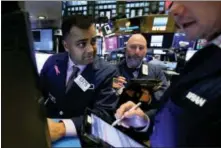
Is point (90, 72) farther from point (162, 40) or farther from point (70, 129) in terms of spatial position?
point (162, 40)

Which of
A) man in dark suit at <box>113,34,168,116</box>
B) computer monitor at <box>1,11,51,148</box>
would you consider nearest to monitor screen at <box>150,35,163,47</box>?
man in dark suit at <box>113,34,168,116</box>

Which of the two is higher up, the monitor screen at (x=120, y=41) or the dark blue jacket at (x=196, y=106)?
the dark blue jacket at (x=196, y=106)

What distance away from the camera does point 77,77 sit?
1633 millimetres

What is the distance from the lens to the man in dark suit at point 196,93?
25.9 inches

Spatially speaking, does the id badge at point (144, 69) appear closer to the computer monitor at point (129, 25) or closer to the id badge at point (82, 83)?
the id badge at point (82, 83)

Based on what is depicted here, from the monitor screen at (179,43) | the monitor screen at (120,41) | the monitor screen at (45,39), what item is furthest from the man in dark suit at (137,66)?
the monitor screen at (45,39)

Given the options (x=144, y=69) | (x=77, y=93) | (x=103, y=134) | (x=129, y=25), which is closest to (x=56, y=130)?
(x=103, y=134)

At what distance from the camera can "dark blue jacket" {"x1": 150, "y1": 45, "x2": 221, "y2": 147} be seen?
2.14 feet

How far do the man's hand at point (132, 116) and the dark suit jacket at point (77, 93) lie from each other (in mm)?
500

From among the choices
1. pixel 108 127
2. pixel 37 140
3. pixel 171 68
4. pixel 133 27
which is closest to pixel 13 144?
pixel 37 140

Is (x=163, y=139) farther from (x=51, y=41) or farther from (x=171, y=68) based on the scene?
(x=51, y=41)

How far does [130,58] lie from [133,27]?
8.88 ft

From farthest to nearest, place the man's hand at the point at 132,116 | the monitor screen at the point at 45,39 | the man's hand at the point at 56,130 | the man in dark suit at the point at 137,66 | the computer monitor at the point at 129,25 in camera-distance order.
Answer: the monitor screen at the point at 45,39
the computer monitor at the point at 129,25
the man in dark suit at the point at 137,66
the man's hand at the point at 56,130
the man's hand at the point at 132,116

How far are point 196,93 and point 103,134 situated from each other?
0.81 ft
